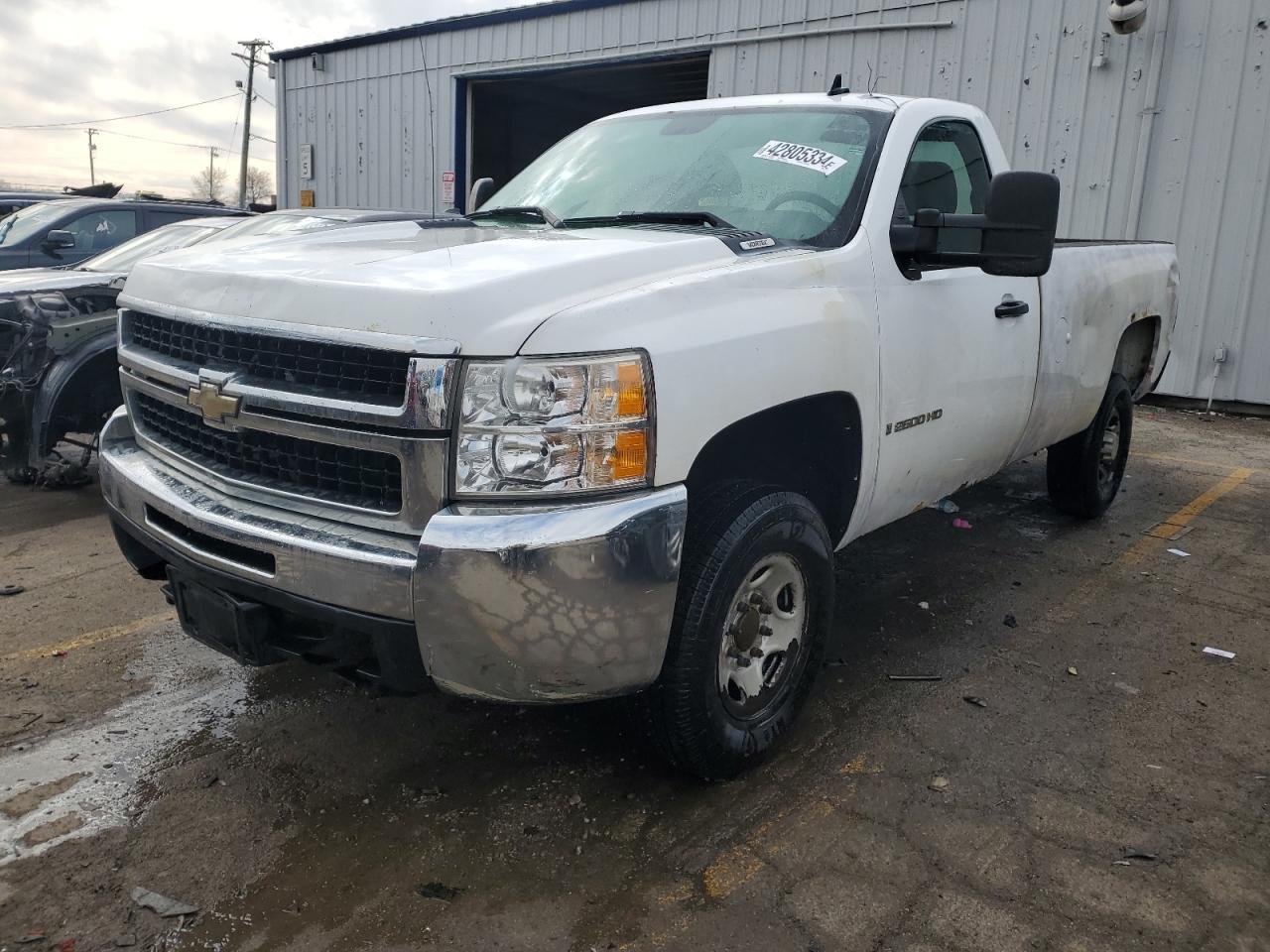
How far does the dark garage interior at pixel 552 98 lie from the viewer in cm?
1487

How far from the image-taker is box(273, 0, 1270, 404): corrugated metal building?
9.20 metres

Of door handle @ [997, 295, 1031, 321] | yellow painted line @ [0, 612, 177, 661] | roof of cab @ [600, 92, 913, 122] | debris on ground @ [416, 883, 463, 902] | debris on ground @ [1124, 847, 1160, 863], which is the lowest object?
yellow painted line @ [0, 612, 177, 661]

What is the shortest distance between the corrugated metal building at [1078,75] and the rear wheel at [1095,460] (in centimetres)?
459

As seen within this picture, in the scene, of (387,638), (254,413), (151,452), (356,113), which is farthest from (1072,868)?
(356,113)

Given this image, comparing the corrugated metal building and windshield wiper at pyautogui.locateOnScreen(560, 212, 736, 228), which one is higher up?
the corrugated metal building

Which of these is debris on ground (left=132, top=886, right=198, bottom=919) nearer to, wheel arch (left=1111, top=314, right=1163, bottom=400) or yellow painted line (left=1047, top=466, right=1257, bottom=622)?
yellow painted line (left=1047, top=466, right=1257, bottom=622)

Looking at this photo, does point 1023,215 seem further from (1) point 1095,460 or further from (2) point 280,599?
(1) point 1095,460

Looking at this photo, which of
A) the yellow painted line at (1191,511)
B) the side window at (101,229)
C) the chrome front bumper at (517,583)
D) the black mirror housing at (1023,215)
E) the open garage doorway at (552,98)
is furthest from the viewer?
the open garage doorway at (552,98)

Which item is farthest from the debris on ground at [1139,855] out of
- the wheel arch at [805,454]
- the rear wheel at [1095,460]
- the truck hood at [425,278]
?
the rear wheel at [1095,460]

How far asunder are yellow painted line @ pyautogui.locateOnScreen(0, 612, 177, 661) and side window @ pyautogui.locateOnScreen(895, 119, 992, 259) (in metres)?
3.35

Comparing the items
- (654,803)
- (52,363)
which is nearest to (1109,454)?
(654,803)

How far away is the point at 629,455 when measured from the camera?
2.31 m

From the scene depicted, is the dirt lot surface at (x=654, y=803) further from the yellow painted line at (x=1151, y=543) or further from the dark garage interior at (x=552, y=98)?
the dark garage interior at (x=552, y=98)

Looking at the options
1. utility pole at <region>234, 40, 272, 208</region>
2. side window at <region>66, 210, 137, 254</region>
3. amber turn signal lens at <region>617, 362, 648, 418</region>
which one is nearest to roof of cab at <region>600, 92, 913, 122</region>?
amber turn signal lens at <region>617, 362, 648, 418</region>
